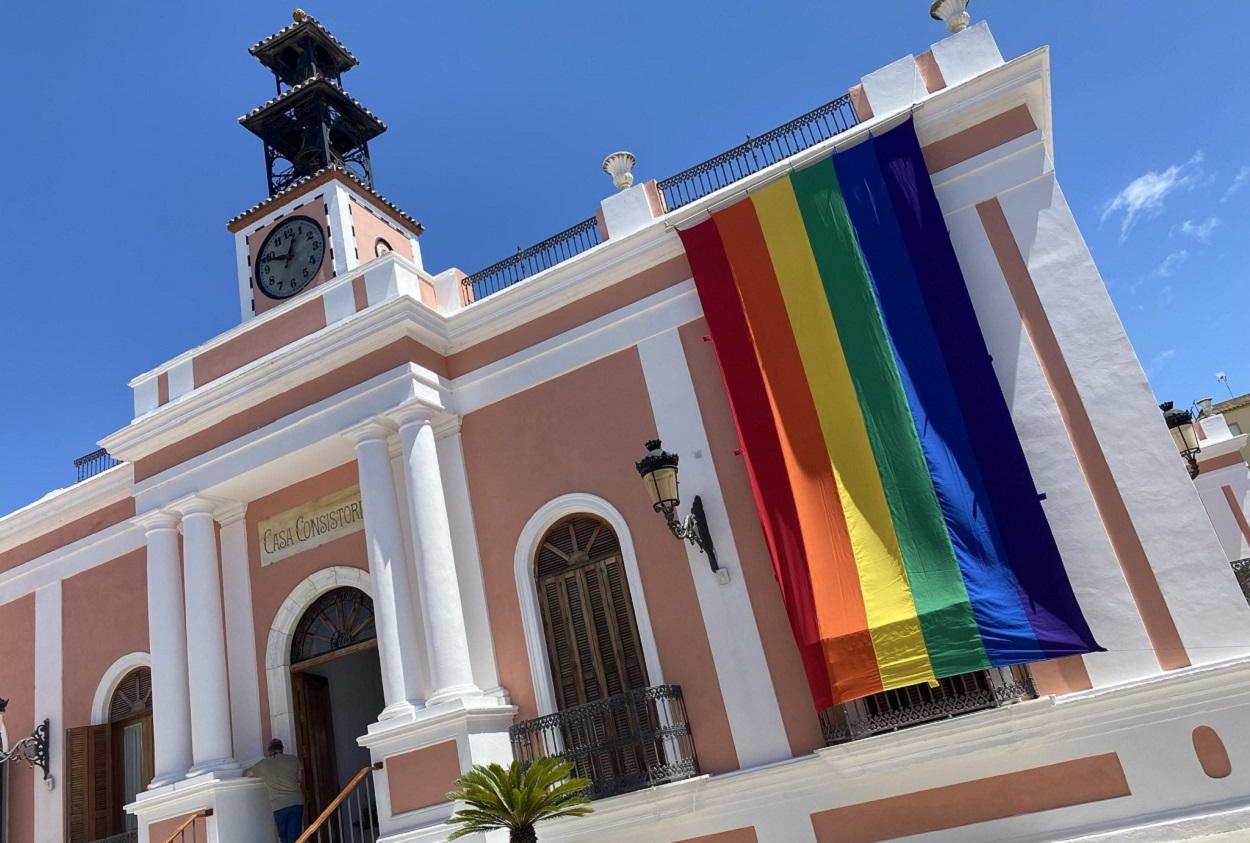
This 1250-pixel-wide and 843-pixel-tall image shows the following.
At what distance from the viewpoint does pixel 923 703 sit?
760 cm

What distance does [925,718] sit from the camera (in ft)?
24.6

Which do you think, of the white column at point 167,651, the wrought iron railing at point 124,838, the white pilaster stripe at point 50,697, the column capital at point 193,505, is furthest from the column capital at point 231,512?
the wrought iron railing at point 124,838

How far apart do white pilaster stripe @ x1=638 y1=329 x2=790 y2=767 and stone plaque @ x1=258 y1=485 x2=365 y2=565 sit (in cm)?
370

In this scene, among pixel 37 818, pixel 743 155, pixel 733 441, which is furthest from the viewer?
pixel 37 818

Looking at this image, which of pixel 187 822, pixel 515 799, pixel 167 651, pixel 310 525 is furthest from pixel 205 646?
pixel 515 799

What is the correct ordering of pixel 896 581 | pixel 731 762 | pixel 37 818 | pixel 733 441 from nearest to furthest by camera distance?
1. pixel 896 581
2. pixel 731 762
3. pixel 733 441
4. pixel 37 818

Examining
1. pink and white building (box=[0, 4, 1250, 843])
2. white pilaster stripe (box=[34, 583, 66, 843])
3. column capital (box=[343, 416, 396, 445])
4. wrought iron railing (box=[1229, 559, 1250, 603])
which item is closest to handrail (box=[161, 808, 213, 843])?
pink and white building (box=[0, 4, 1250, 843])

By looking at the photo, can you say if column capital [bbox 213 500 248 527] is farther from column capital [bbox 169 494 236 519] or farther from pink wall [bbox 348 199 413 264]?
pink wall [bbox 348 199 413 264]

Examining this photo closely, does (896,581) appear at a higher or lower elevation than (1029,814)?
higher

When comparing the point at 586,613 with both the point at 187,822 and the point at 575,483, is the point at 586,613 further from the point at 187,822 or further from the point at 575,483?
the point at 187,822

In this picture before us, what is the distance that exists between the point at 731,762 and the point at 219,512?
6.56m

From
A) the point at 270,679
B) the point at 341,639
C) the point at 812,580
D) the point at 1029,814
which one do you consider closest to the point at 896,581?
the point at 812,580

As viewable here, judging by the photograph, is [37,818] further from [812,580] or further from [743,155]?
[743,155]

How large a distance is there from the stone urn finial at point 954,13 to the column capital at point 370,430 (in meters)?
6.62
